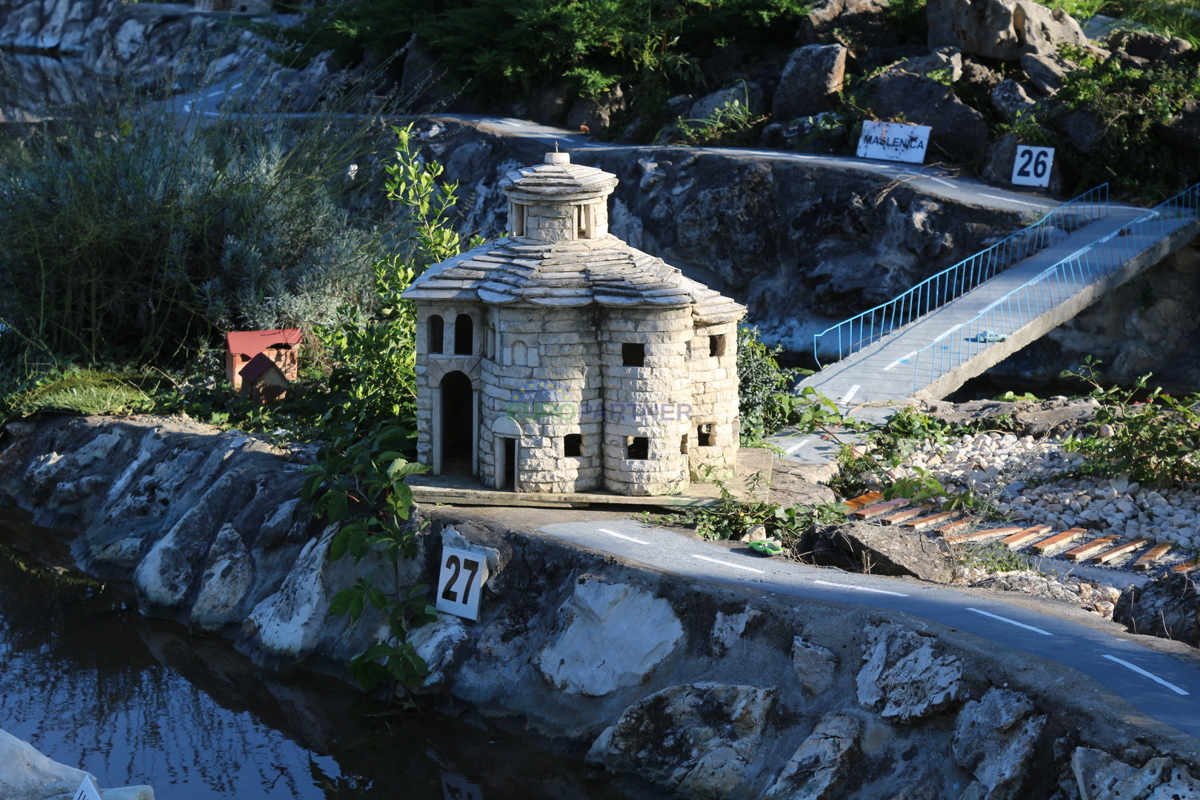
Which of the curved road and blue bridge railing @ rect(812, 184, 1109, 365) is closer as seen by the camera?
the curved road

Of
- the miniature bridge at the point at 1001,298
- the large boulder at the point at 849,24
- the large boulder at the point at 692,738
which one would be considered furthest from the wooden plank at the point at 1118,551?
the large boulder at the point at 849,24

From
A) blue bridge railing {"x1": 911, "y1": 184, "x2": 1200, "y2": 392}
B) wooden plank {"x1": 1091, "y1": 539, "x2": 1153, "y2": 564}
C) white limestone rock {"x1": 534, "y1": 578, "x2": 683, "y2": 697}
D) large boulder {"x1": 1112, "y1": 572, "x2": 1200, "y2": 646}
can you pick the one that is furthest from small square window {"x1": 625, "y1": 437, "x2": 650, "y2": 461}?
blue bridge railing {"x1": 911, "y1": 184, "x2": 1200, "y2": 392}

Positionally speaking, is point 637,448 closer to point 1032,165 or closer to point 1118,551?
point 1118,551

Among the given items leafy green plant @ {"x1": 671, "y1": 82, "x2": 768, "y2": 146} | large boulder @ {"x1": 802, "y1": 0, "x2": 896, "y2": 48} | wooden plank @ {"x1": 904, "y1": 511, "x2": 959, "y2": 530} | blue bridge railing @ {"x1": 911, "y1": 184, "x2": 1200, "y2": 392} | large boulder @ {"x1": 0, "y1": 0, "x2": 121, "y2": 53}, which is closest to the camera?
wooden plank @ {"x1": 904, "y1": 511, "x2": 959, "y2": 530}

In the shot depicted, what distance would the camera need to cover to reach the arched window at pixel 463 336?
508 inches

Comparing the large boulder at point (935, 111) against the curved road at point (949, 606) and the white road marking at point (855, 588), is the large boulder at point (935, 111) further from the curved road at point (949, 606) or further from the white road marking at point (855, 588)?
the white road marking at point (855, 588)

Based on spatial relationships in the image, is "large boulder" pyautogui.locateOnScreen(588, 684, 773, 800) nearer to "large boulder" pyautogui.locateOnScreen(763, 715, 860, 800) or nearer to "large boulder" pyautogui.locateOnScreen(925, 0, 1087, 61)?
"large boulder" pyautogui.locateOnScreen(763, 715, 860, 800)

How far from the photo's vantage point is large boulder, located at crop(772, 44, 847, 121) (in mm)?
25922

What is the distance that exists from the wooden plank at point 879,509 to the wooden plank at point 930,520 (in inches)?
13.1

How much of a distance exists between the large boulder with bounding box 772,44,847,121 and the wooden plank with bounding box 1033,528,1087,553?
1557 centimetres

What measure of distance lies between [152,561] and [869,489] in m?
7.50

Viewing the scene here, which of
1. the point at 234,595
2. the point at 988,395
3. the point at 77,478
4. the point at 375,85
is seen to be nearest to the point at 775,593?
the point at 234,595

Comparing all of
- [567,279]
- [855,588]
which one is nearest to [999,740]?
[855,588]

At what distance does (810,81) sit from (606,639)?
18.2 meters
